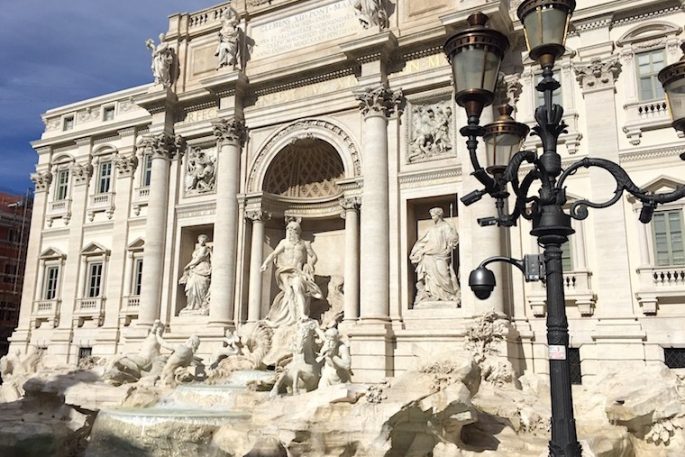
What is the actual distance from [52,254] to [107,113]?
20.3ft

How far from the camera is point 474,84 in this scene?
6.33 metres

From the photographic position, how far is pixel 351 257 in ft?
62.0

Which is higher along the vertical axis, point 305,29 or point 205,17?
point 205,17

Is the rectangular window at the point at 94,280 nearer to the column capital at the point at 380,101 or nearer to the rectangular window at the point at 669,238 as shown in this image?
the column capital at the point at 380,101

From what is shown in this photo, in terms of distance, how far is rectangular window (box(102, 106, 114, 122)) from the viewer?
26.5 meters

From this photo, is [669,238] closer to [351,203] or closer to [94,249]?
[351,203]

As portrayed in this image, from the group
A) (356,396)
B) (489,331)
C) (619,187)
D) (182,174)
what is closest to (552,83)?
(619,187)

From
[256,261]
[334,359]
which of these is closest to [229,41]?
[256,261]

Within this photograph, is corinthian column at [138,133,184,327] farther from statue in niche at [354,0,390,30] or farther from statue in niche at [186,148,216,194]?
statue in niche at [354,0,390,30]

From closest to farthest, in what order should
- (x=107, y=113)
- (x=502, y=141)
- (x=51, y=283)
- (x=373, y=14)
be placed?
1. (x=502, y=141)
2. (x=373, y=14)
3. (x=51, y=283)
4. (x=107, y=113)

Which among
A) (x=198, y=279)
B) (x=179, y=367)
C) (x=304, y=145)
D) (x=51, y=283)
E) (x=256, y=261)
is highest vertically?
(x=304, y=145)

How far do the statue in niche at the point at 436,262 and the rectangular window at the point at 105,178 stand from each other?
13671 mm

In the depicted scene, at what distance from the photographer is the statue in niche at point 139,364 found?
16562 mm

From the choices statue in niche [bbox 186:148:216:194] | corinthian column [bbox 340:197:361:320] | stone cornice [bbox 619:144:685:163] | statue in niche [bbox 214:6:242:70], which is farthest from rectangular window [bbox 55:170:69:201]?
stone cornice [bbox 619:144:685:163]
